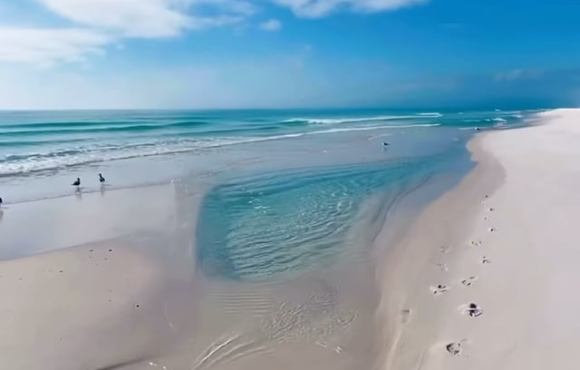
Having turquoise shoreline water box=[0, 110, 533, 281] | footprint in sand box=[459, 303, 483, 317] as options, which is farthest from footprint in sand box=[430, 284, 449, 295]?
turquoise shoreline water box=[0, 110, 533, 281]

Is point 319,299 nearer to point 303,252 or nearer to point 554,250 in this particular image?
point 303,252

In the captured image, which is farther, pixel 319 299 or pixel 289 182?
pixel 289 182

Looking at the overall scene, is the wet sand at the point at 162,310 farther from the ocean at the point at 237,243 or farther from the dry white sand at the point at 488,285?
the dry white sand at the point at 488,285

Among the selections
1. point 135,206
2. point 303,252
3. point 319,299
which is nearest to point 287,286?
point 319,299

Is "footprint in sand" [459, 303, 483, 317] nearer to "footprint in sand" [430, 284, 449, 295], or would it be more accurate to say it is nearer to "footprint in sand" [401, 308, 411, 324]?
"footprint in sand" [430, 284, 449, 295]

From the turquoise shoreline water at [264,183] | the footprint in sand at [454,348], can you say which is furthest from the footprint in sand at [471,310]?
the turquoise shoreline water at [264,183]

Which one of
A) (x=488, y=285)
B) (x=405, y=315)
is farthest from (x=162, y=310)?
(x=488, y=285)
